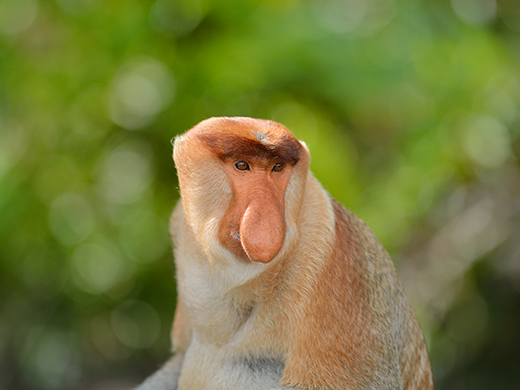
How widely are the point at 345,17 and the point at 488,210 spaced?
9.26 ft

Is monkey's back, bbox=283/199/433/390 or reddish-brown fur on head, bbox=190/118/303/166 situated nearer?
reddish-brown fur on head, bbox=190/118/303/166

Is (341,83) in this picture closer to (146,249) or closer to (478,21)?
(478,21)

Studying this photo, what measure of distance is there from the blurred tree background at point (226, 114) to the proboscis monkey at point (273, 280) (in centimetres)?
342

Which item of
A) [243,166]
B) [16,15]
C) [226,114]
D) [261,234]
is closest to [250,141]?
[243,166]

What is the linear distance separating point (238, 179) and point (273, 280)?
1.77 ft

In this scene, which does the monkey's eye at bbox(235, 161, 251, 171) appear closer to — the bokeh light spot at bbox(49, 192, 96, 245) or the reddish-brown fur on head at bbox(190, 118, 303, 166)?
the reddish-brown fur on head at bbox(190, 118, 303, 166)

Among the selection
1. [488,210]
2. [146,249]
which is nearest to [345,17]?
[488,210]

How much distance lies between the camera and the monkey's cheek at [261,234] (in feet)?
6.85

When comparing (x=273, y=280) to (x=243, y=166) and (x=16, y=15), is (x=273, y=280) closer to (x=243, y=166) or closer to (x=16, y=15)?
(x=243, y=166)

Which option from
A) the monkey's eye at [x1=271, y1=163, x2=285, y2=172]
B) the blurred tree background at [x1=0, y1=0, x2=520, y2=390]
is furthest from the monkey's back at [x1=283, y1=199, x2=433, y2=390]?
the blurred tree background at [x1=0, y1=0, x2=520, y2=390]

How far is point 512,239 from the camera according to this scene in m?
6.09

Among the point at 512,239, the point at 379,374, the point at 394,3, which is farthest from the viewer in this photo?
the point at 394,3

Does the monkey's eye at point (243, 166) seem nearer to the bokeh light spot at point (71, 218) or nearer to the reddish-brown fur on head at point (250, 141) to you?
the reddish-brown fur on head at point (250, 141)

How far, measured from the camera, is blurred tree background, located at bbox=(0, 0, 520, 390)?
20.3ft
